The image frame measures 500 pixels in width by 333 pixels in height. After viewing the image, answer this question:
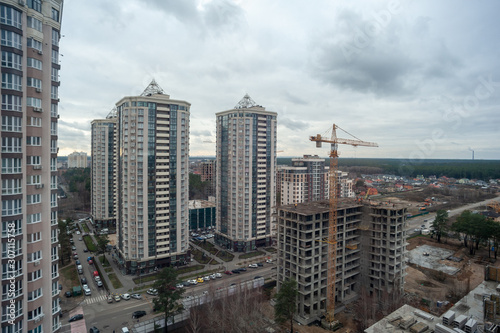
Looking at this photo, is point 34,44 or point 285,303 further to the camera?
point 285,303

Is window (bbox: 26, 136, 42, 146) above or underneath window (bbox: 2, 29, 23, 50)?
underneath

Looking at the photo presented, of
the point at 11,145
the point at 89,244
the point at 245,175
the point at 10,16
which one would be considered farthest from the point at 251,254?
the point at 10,16

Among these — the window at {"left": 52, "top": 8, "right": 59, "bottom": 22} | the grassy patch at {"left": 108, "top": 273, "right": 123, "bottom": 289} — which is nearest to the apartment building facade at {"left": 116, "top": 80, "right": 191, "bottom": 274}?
the grassy patch at {"left": 108, "top": 273, "right": 123, "bottom": 289}

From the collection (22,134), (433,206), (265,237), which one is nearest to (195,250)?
(265,237)

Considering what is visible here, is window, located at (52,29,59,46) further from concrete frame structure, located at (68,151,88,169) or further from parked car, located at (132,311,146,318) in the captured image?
concrete frame structure, located at (68,151,88,169)

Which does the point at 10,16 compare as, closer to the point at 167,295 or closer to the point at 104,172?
the point at 167,295

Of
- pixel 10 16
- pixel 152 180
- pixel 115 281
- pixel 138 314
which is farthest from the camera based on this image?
pixel 152 180

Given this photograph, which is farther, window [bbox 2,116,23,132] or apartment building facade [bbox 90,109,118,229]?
apartment building facade [bbox 90,109,118,229]
